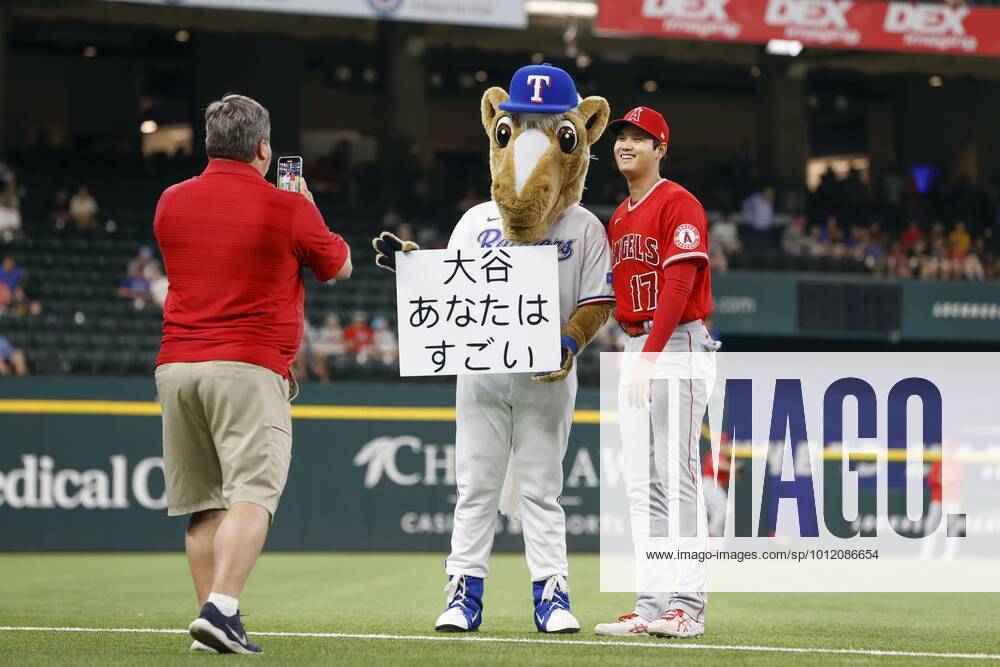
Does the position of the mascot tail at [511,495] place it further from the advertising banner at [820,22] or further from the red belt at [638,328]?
the advertising banner at [820,22]

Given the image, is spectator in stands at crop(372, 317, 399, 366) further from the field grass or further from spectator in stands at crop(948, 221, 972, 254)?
spectator in stands at crop(948, 221, 972, 254)

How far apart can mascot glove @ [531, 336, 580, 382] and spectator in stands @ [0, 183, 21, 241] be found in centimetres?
1312

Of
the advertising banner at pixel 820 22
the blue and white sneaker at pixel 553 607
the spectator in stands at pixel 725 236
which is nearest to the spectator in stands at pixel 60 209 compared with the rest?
the advertising banner at pixel 820 22

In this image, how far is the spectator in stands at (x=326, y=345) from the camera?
15656 mm

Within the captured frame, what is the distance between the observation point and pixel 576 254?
228 inches

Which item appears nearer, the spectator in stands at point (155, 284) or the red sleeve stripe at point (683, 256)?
the red sleeve stripe at point (683, 256)

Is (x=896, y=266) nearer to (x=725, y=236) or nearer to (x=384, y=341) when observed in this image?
(x=725, y=236)

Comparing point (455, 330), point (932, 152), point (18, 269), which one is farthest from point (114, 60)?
point (455, 330)

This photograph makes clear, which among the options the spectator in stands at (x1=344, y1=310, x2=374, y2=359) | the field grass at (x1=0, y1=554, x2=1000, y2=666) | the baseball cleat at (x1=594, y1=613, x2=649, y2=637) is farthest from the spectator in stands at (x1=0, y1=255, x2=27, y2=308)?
the baseball cleat at (x1=594, y1=613, x2=649, y2=637)

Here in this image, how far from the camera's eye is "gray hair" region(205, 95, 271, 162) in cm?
501

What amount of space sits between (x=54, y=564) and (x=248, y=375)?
843 cm

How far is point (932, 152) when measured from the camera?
97.7ft

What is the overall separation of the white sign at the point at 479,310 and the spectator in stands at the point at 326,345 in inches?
396

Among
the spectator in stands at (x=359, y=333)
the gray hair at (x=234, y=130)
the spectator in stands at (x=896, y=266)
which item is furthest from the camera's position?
the spectator in stands at (x=896, y=266)
